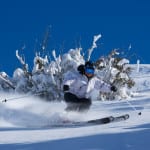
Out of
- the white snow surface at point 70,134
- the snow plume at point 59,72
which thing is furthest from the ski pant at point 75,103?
the snow plume at point 59,72

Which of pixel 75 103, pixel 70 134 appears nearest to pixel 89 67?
pixel 75 103

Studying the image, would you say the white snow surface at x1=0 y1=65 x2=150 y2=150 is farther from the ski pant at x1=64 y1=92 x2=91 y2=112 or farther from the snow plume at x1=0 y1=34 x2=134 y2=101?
the snow plume at x1=0 y1=34 x2=134 y2=101

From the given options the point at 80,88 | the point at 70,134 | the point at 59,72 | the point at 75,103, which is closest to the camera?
the point at 70,134

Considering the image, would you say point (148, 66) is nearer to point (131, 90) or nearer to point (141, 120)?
point (131, 90)

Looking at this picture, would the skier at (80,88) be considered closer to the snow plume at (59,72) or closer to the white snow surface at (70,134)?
the white snow surface at (70,134)

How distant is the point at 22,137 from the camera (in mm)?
7574

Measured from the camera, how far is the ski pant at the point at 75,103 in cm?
1090

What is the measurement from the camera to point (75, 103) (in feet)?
36.0

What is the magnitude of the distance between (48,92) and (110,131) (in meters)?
13.2

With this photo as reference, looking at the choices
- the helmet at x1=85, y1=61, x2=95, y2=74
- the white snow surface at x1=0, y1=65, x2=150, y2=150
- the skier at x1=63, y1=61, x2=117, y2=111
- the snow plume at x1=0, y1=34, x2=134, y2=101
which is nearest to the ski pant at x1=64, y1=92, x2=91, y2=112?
the skier at x1=63, y1=61, x2=117, y2=111

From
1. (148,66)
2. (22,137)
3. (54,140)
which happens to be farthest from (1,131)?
(148,66)

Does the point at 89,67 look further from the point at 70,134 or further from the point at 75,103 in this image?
the point at 70,134

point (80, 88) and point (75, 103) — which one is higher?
point (80, 88)

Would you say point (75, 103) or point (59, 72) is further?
point (59, 72)
